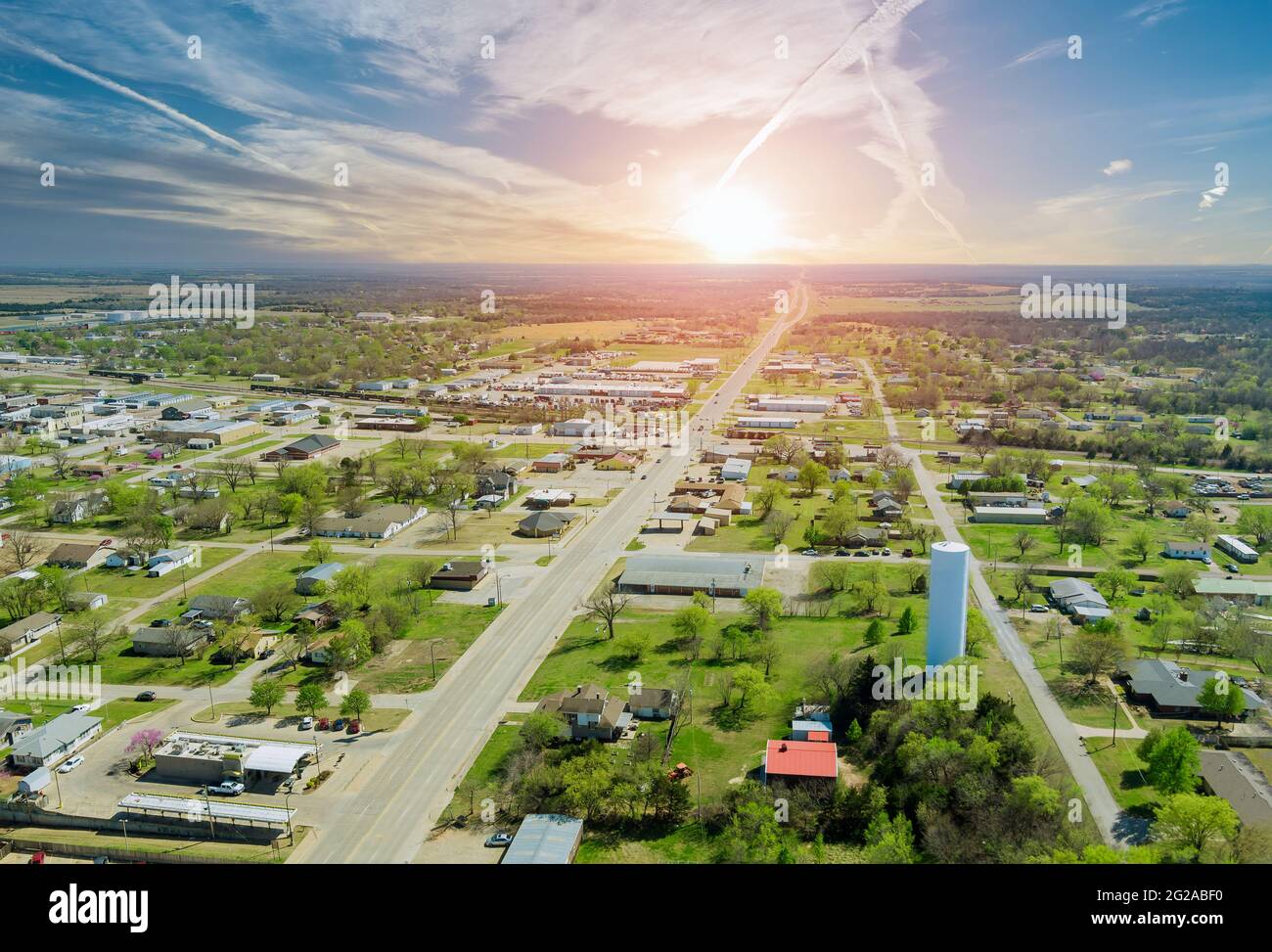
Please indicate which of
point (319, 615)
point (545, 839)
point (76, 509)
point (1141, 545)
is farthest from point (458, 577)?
point (1141, 545)

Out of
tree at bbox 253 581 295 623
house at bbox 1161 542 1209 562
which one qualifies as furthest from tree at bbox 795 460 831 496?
tree at bbox 253 581 295 623

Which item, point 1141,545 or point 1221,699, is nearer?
point 1221,699

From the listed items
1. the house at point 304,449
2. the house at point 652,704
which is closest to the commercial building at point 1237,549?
the house at point 652,704

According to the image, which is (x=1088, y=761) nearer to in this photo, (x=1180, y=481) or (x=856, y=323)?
(x=1180, y=481)

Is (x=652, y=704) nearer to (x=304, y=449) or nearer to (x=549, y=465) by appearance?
(x=549, y=465)

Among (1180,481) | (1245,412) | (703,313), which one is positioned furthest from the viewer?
(703,313)
